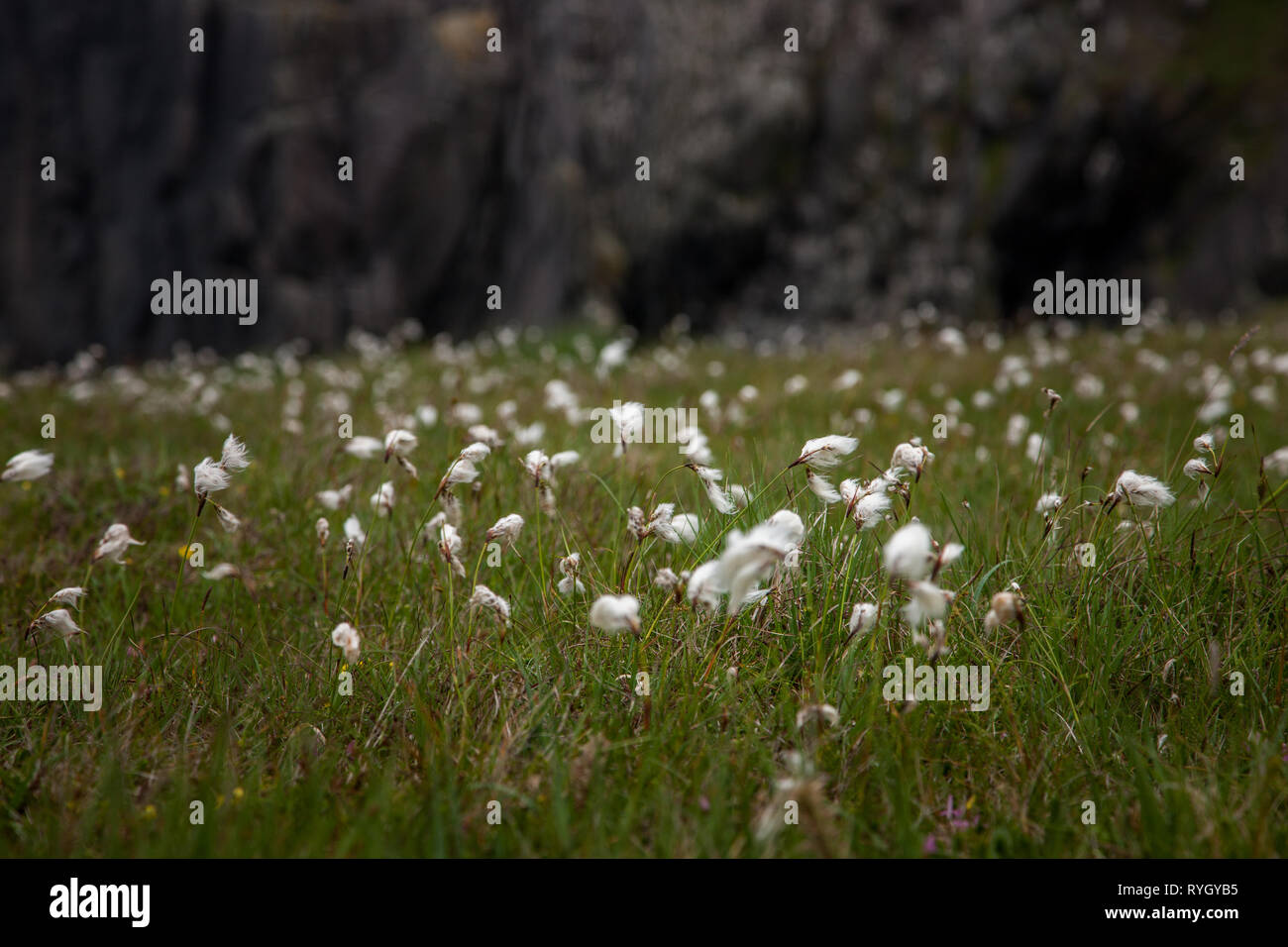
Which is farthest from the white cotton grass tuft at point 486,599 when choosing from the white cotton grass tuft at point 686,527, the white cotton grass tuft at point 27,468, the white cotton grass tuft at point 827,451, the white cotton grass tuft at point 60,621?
the white cotton grass tuft at point 27,468

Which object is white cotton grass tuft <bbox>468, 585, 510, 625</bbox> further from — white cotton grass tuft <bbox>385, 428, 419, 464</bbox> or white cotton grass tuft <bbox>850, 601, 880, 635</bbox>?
white cotton grass tuft <bbox>850, 601, 880, 635</bbox>

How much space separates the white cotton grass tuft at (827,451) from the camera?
2131 mm

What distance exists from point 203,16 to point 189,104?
1.27 meters

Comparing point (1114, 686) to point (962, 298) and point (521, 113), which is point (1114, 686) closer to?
point (962, 298)

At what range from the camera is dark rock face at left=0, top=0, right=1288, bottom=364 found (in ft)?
32.5

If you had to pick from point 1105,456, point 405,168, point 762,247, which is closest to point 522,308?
point 405,168

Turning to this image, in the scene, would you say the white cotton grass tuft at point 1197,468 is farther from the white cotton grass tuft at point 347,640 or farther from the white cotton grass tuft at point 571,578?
the white cotton grass tuft at point 347,640

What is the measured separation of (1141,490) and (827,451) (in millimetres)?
844

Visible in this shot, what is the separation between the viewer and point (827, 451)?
2.20 m

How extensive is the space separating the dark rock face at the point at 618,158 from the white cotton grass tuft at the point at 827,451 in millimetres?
8988

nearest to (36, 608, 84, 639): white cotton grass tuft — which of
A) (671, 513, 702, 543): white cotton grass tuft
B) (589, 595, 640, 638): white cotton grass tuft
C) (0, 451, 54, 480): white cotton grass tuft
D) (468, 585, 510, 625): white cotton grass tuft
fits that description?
(0, 451, 54, 480): white cotton grass tuft

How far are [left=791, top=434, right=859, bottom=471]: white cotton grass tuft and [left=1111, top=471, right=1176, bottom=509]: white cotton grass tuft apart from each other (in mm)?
723

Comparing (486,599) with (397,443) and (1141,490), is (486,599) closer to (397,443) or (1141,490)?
(397,443)
